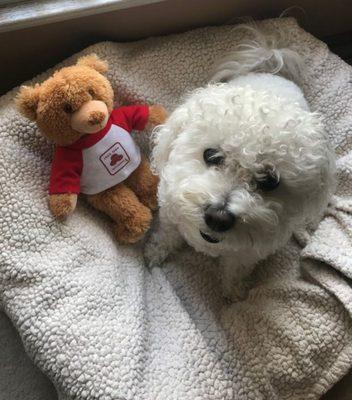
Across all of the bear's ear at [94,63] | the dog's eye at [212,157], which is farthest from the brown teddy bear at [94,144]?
the dog's eye at [212,157]

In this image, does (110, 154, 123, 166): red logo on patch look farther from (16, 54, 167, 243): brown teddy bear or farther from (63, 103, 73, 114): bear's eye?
(63, 103, 73, 114): bear's eye

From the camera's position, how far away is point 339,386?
4.23 feet

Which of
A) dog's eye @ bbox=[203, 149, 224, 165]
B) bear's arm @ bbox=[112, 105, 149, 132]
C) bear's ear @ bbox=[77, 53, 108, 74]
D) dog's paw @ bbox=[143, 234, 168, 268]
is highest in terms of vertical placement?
bear's ear @ bbox=[77, 53, 108, 74]

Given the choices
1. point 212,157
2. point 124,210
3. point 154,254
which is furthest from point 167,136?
point 154,254

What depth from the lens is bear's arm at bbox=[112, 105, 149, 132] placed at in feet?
4.18

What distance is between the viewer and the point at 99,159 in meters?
1.21

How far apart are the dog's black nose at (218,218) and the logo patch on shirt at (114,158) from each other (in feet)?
1.14

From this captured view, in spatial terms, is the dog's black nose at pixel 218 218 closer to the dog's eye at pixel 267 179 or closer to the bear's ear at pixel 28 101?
the dog's eye at pixel 267 179

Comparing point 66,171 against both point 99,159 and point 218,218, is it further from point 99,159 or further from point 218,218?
point 218,218

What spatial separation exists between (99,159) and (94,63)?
23cm

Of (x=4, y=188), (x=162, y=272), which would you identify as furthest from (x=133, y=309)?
(x=4, y=188)

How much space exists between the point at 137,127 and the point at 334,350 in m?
0.71

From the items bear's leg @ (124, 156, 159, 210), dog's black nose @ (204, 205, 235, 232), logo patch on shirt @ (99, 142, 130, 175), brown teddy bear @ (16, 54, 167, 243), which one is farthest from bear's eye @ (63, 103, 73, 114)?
dog's black nose @ (204, 205, 235, 232)

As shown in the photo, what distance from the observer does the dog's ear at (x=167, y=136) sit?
3.60 feet
